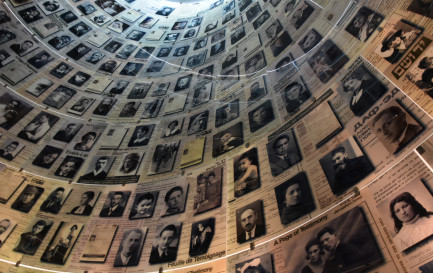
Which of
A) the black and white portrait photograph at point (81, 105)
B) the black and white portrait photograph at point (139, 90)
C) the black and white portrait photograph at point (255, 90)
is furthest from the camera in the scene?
the black and white portrait photograph at point (139, 90)

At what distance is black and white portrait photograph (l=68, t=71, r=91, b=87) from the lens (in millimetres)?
6898

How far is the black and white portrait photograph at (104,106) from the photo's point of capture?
21.4 ft

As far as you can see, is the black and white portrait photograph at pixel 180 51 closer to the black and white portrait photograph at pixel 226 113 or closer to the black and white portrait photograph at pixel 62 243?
the black and white portrait photograph at pixel 226 113

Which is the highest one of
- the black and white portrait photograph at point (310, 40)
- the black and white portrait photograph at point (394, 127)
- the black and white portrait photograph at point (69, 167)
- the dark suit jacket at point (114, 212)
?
the black and white portrait photograph at point (310, 40)

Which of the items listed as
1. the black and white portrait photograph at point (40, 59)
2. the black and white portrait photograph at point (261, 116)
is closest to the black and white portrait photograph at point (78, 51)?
the black and white portrait photograph at point (40, 59)

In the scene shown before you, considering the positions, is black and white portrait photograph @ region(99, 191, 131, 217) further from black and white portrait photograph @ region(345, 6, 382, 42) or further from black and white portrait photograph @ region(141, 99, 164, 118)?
black and white portrait photograph @ region(345, 6, 382, 42)

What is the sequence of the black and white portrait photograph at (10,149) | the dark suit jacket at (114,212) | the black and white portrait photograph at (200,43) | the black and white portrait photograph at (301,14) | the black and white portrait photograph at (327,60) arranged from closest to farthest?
1. the black and white portrait photograph at (327,60)
2. the dark suit jacket at (114,212)
3. the black and white portrait photograph at (10,149)
4. the black and white portrait photograph at (301,14)
5. the black and white portrait photograph at (200,43)

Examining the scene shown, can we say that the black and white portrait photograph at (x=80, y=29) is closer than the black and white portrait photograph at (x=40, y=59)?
No

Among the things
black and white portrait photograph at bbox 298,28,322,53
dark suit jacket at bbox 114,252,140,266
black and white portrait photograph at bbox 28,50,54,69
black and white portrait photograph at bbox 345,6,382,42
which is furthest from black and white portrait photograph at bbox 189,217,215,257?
black and white portrait photograph at bbox 28,50,54,69

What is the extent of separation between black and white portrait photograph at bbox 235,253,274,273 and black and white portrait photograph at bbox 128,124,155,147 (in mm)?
3359

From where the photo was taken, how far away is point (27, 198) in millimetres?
4551

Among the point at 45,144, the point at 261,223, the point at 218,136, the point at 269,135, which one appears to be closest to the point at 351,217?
the point at 261,223

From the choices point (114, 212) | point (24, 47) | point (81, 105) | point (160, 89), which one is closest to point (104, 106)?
point (81, 105)

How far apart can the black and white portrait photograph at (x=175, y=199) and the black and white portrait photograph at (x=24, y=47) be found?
508cm
